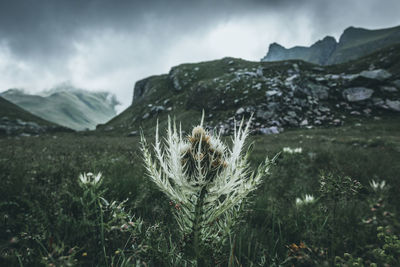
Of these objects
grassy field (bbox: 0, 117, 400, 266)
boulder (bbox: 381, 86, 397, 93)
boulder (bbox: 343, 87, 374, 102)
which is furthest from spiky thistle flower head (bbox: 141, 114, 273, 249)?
boulder (bbox: 381, 86, 397, 93)

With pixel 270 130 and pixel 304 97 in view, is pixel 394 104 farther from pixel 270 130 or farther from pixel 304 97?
pixel 270 130

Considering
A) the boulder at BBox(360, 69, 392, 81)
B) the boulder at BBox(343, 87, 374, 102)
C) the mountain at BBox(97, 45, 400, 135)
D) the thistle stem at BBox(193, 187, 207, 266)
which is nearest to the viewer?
the thistle stem at BBox(193, 187, 207, 266)

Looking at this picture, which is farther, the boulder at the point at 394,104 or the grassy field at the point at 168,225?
the boulder at the point at 394,104

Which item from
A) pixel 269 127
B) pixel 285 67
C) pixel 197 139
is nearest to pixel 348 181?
pixel 197 139

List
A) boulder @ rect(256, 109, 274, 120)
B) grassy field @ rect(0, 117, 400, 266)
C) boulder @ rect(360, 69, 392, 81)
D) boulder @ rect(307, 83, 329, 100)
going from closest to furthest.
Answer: grassy field @ rect(0, 117, 400, 266), boulder @ rect(256, 109, 274, 120), boulder @ rect(360, 69, 392, 81), boulder @ rect(307, 83, 329, 100)

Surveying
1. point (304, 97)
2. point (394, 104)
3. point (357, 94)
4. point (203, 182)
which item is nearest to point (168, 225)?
point (203, 182)

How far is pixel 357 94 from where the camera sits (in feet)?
60.9

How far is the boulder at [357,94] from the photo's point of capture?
18.1 m

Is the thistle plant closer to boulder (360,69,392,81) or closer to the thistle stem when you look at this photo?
the thistle stem

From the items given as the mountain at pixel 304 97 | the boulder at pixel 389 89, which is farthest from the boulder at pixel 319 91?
the boulder at pixel 389 89

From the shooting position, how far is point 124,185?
123 inches

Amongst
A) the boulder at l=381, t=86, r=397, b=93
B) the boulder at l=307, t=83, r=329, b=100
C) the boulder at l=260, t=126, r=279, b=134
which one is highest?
the boulder at l=307, t=83, r=329, b=100

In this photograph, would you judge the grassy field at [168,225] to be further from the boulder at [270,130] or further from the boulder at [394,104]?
the boulder at [394,104]

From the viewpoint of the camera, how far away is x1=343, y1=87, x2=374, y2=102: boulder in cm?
1809
